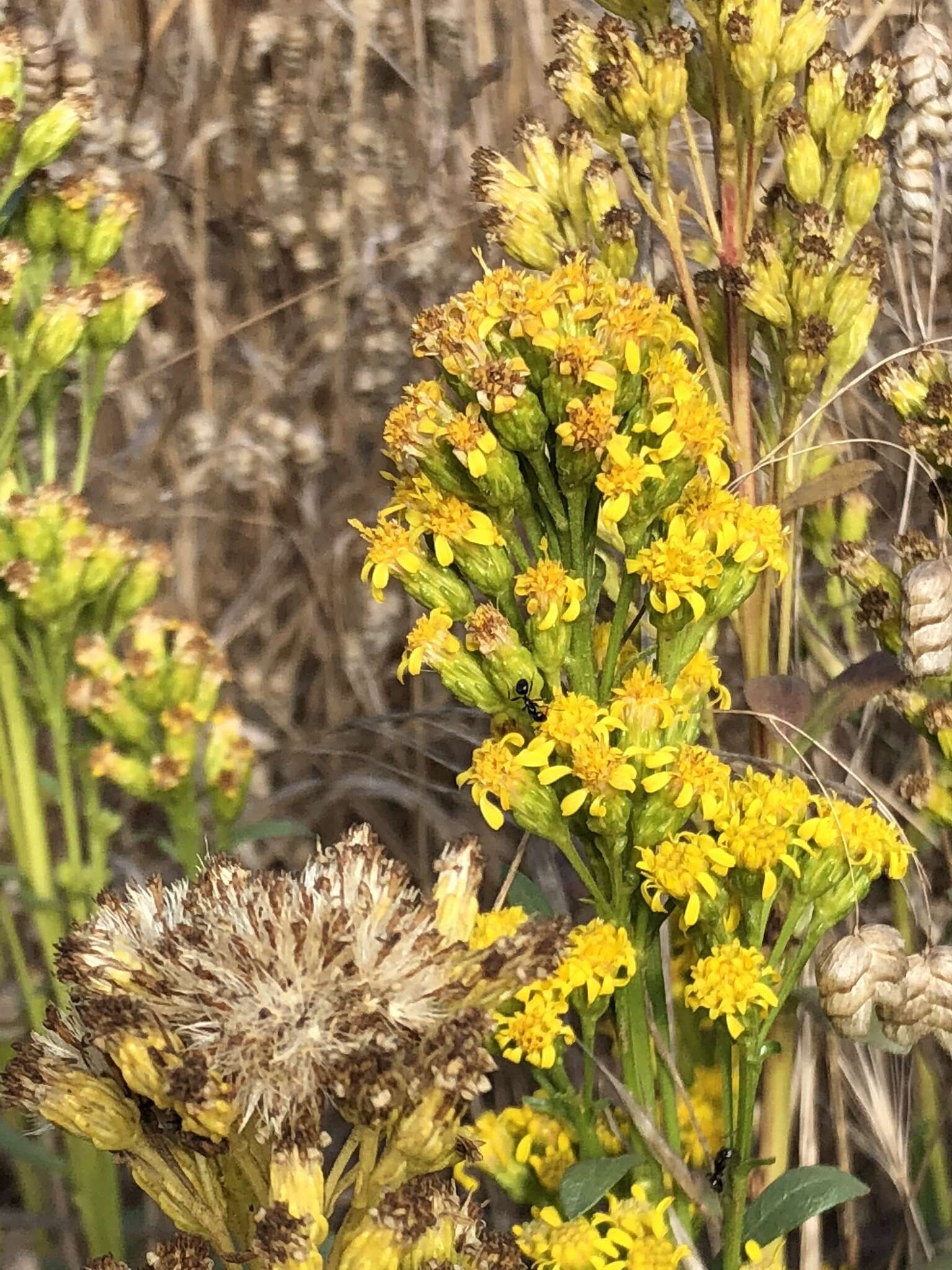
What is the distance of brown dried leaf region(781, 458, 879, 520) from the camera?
27.6 inches

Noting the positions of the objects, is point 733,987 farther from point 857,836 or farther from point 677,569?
point 677,569

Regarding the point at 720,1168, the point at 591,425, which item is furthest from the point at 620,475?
A: the point at 720,1168

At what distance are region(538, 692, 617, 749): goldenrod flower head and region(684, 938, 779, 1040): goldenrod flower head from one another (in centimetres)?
13

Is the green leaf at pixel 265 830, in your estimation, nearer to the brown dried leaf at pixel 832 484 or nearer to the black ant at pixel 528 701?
the black ant at pixel 528 701

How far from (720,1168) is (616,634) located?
283mm

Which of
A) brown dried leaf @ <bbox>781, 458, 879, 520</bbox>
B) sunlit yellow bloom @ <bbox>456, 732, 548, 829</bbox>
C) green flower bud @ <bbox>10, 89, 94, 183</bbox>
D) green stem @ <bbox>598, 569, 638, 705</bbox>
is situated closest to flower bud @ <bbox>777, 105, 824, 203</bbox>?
brown dried leaf @ <bbox>781, 458, 879, 520</bbox>

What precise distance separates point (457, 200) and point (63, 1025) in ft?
3.23

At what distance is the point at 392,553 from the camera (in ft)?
2.07

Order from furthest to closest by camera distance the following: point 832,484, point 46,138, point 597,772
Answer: point 46,138 < point 832,484 < point 597,772

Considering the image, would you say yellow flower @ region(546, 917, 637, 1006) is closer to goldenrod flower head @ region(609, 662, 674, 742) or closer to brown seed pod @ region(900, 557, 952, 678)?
goldenrod flower head @ region(609, 662, 674, 742)

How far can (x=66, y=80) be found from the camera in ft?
3.09

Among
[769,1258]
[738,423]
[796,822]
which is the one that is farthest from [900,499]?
[769,1258]

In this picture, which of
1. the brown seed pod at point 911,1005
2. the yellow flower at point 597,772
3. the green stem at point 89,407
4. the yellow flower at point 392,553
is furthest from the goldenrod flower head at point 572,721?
the green stem at point 89,407

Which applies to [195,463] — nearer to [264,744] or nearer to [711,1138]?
[264,744]
